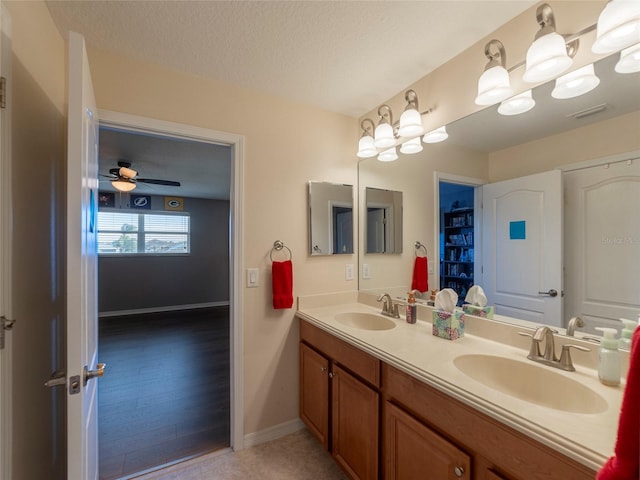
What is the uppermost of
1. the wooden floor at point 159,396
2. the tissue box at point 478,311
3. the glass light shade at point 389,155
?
the glass light shade at point 389,155

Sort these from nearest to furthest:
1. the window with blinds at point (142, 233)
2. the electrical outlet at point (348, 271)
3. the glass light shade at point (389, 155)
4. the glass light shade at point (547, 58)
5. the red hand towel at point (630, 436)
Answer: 1. the red hand towel at point (630, 436)
2. the glass light shade at point (547, 58)
3. the glass light shade at point (389, 155)
4. the electrical outlet at point (348, 271)
5. the window with blinds at point (142, 233)

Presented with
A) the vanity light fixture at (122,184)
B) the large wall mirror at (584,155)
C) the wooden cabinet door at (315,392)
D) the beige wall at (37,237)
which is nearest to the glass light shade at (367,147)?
the large wall mirror at (584,155)

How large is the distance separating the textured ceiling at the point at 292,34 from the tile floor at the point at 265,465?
2392 millimetres

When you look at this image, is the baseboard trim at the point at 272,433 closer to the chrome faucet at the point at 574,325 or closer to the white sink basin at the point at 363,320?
the white sink basin at the point at 363,320

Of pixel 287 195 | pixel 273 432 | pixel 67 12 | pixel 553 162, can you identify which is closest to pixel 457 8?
pixel 553 162

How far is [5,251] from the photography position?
0.91m

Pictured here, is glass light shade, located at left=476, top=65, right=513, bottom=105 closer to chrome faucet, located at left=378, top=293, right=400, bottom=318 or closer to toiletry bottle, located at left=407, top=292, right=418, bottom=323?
toiletry bottle, located at left=407, top=292, right=418, bottom=323

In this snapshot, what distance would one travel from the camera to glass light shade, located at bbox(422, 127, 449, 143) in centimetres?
171

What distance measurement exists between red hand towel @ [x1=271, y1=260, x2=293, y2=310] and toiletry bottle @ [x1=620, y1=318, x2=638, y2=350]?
1.59 metres

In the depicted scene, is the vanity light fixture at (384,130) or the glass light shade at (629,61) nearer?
the glass light shade at (629,61)

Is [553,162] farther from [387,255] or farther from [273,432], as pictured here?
[273,432]

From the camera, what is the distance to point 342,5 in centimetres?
127

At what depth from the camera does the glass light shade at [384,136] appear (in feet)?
6.43

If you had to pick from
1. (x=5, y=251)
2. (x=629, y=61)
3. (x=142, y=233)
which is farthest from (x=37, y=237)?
(x=142, y=233)
